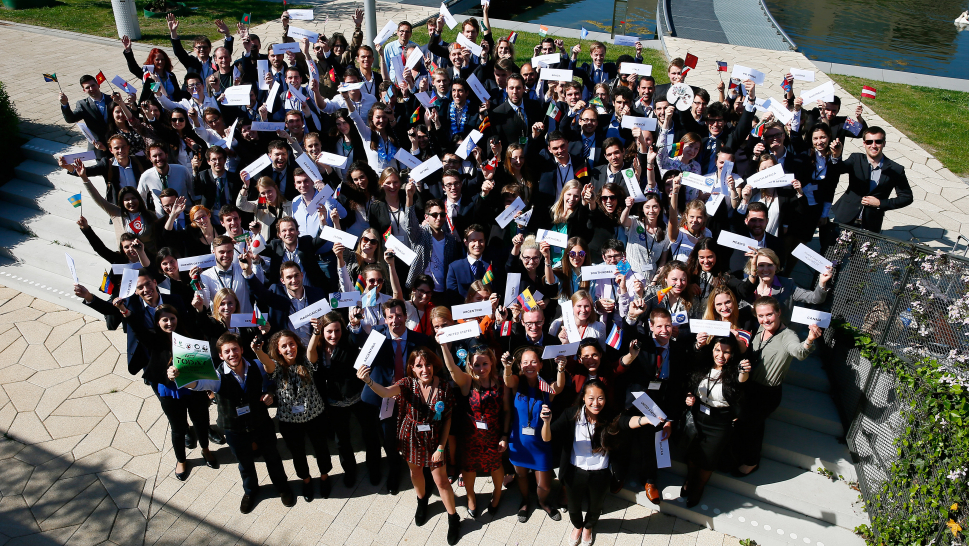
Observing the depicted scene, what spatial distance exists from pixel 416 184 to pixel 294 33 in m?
3.89

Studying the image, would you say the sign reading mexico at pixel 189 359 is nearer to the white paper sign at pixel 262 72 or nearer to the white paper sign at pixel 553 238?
the white paper sign at pixel 553 238

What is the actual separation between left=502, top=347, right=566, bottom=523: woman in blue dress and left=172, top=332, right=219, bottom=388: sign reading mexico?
7.87 ft

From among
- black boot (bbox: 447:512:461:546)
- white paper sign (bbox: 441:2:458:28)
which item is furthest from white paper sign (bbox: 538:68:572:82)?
black boot (bbox: 447:512:461:546)

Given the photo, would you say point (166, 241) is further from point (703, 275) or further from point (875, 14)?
point (875, 14)

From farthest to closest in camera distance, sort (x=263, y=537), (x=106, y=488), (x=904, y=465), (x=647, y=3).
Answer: (x=647, y=3) → (x=106, y=488) → (x=263, y=537) → (x=904, y=465)

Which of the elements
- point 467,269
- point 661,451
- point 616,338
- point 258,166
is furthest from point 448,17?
point 661,451

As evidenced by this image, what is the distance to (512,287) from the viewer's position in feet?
18.6

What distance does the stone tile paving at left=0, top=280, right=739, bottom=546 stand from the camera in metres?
5.77

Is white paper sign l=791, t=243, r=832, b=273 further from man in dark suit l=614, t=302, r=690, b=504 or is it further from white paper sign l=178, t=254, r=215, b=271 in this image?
white paper sign l=178, t=254, r=215, b=271

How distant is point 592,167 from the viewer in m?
7.41

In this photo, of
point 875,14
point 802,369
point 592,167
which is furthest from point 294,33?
point 875,14

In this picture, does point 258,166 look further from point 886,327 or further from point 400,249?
point 886,327

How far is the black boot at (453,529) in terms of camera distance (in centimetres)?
571

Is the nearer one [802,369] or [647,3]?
[802,369]
